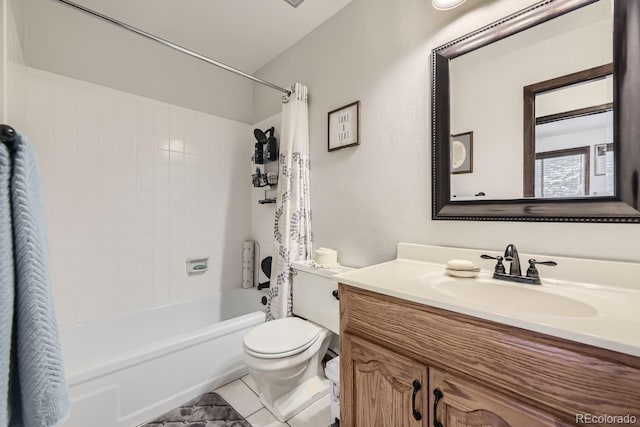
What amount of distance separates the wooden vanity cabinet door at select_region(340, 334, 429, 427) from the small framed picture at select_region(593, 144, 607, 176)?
91 centimetres

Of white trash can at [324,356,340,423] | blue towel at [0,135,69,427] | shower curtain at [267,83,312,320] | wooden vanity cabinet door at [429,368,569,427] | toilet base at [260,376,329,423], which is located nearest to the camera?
blue towel at [0,135,69,427]

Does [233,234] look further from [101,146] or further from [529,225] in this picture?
[529,225]

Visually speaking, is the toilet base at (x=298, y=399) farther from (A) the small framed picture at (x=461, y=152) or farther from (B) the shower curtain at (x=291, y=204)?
(A) the small framed picture at (x=461, y=152)

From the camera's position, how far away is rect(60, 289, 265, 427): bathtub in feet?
4.10

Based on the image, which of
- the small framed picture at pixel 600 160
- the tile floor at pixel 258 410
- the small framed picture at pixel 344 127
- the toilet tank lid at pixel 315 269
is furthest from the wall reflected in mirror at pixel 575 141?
the tile floor at pixel 258 410

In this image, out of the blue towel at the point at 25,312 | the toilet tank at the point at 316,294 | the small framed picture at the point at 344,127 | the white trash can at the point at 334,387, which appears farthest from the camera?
the small framed picture at the point at 344,127

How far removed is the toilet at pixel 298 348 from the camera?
4.33ft

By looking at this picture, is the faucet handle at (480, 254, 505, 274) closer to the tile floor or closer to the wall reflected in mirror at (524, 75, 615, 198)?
the wall reflected in mirror at (524, 75, 615, 198)

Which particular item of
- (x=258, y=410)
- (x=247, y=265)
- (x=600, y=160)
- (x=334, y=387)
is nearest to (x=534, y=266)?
(x=600, y=160)

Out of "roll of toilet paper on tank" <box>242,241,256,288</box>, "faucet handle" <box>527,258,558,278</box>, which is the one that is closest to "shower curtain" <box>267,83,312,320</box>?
"roll of toilet paper on tank" <box>242,241,256,288</box>

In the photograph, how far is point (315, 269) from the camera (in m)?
1.63

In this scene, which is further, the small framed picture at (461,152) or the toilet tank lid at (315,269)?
the toilet tank lid at (315,269)

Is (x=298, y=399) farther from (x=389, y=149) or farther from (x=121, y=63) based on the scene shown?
(x=121, y=63)

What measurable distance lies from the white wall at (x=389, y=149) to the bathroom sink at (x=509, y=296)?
180mm
